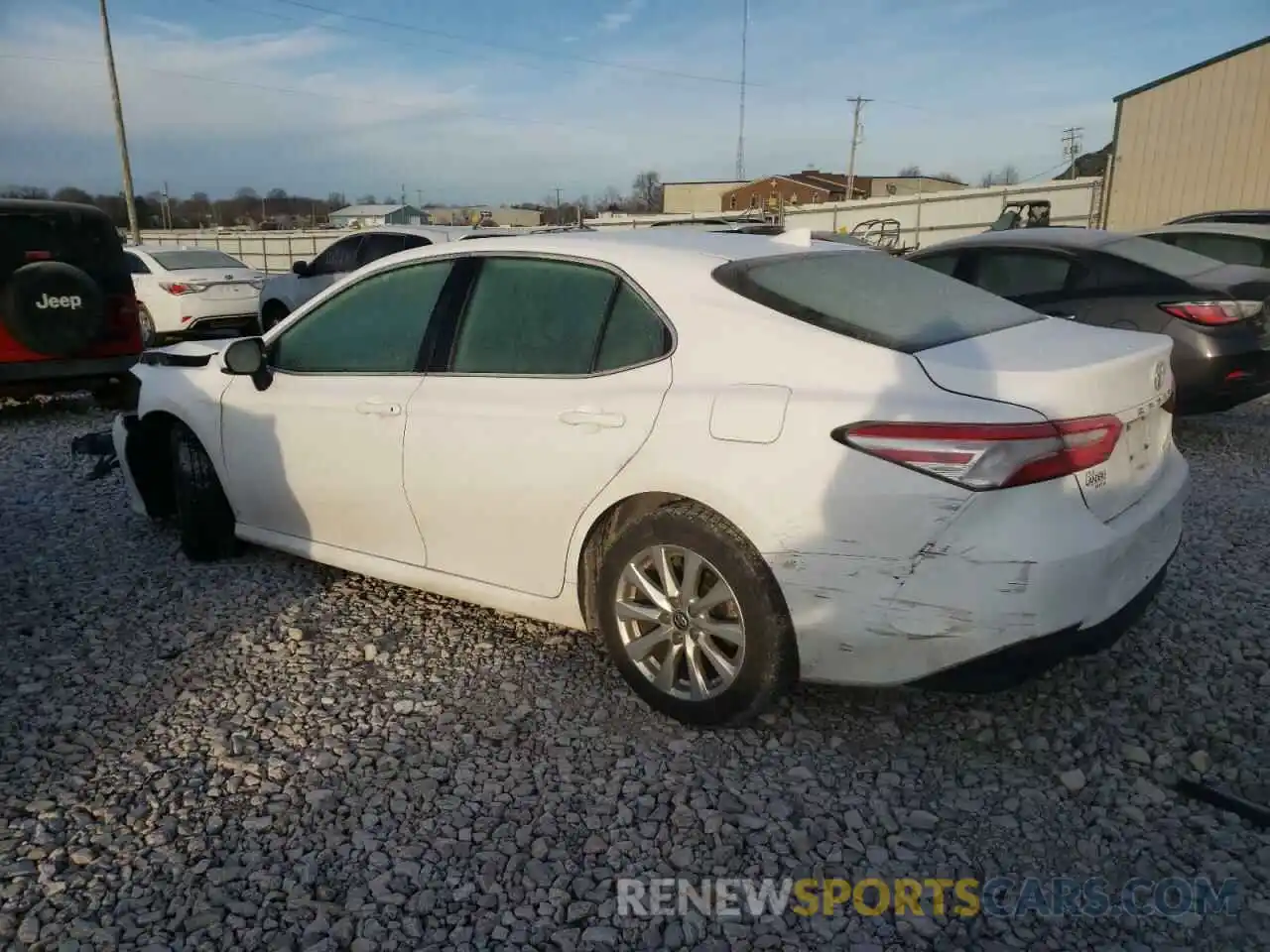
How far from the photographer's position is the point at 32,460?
22.6ft

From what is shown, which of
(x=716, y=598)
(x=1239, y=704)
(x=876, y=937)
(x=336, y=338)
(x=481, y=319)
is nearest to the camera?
(x=876, y=937)

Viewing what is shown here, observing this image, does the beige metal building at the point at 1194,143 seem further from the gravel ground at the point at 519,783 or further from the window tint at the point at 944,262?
the gravel ground at the point at 519,783

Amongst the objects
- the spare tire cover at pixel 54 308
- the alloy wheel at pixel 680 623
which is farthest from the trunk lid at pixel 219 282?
the alloy wheel at pixel 680 623

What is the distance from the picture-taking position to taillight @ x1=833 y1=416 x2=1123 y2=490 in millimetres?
2498

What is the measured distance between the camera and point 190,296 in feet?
40.2

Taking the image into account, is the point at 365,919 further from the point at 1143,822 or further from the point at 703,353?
the point at 1143,822

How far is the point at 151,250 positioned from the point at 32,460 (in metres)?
7.35

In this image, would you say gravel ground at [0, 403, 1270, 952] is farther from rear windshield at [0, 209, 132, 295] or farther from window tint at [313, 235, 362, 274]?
window tint at [313, 235, 362, 274]

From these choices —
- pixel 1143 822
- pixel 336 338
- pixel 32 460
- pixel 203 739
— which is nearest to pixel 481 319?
pixel 336 338

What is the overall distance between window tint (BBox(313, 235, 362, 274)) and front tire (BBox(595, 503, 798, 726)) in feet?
28.8

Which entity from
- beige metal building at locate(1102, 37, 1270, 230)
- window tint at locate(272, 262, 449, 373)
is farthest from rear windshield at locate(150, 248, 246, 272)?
beige metal building at locate(1102, 37, 1270, 230)

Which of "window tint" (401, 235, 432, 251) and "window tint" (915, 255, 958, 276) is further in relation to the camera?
"window tint" (401, 235, 432, 251)

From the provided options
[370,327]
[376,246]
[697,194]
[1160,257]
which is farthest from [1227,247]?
[697,194]

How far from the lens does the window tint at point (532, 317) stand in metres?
3.29
